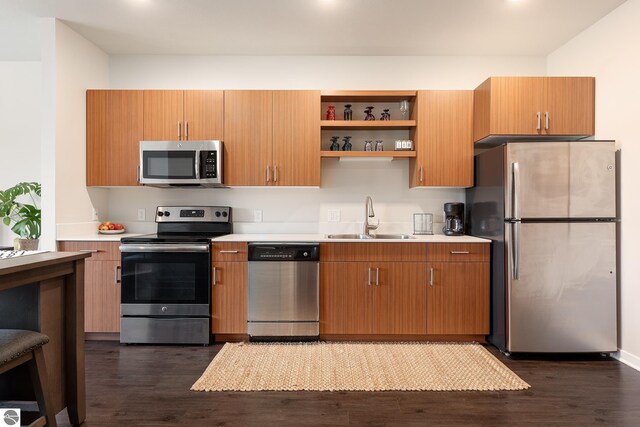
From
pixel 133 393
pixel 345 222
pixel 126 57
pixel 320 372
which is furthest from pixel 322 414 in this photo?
pixel 126 57

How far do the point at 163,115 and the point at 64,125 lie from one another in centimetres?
78

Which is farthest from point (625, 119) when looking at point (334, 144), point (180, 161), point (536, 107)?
point (180, 161)

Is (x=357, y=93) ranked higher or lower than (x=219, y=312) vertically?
higher

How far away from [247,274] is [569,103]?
9.86 ft

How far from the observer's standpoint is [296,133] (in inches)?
134

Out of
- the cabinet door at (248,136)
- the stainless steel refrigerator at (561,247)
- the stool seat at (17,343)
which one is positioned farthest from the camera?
the cabinet door at (248,136)

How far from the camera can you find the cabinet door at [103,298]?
3.13 meters

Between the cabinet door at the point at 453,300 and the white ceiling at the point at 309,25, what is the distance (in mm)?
1967

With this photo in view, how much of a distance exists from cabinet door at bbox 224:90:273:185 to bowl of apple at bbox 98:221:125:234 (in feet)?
3.83

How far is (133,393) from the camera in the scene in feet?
7.52

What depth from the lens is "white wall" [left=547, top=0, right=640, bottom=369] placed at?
8.75 ft

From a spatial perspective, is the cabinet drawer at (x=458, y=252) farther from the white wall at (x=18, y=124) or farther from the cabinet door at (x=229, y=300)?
the white wall at (x=18, y=124)

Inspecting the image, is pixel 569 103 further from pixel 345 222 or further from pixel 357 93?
pixel 345 222

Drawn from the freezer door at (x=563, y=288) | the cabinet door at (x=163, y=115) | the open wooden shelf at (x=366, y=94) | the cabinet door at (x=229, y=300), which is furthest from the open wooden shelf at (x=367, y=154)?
the cabinet door at (x=163, y=115)
